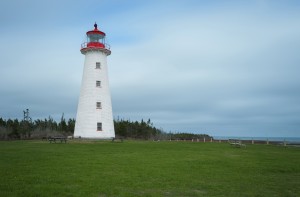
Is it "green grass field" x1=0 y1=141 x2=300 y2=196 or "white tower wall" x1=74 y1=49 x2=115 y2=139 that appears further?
"white tower wall" x1=74 y1=49 x2=115 y2=139

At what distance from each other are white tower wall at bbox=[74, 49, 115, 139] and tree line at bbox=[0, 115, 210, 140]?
1472cm

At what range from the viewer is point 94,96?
3559cm

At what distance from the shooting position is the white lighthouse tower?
3547 cm

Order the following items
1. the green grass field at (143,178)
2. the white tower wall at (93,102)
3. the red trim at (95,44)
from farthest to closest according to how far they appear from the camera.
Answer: the red trim at (95,44), the white tower wall at (93,102), the green grass field at (143,178)

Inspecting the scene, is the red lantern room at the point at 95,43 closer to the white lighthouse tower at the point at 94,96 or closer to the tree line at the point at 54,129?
the white lighthouse tower at the point at 94,96

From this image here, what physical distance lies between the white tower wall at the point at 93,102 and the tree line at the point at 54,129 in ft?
48.3

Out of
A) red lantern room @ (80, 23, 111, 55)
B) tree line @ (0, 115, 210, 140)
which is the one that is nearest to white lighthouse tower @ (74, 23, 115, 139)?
red lantern room @ (80, 23, 111, 55)

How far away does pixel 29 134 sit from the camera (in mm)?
51125

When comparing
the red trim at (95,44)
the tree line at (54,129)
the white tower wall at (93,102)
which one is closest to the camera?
the white tower wall at (93,102)

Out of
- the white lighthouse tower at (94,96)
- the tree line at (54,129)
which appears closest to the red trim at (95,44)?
the white lighthouse tower at (94,96)

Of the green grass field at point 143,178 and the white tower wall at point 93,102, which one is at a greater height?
the white tower wall at point 93,102

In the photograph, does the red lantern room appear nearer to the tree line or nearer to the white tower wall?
the white tower wall

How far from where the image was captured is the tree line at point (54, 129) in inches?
1949

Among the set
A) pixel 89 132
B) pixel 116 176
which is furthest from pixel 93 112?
pixel 116 176
